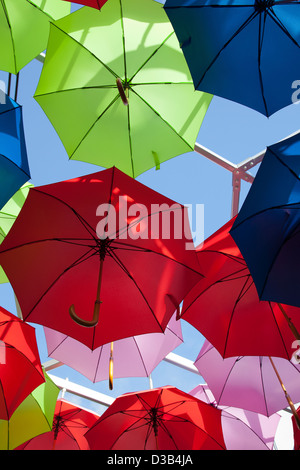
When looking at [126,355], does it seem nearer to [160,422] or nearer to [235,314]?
[160,422]

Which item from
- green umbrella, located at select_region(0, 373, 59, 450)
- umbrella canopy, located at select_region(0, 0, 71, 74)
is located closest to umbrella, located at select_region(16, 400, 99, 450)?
green umbrella, located at select_region(0, 373, 59, 450)

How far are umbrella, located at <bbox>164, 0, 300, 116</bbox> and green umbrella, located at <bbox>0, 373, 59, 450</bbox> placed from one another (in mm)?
4350

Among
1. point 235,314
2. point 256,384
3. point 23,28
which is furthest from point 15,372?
point 23,28

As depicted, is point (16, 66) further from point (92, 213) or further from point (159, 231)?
point (159, 231)

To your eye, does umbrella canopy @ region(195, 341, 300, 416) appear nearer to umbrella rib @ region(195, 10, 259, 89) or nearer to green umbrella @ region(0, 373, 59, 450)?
green umbrella @ region(0, 373, 59, 450)

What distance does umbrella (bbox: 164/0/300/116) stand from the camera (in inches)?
153

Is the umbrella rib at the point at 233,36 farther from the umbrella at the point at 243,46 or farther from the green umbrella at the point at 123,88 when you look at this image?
the green umbrella at the point at 123,88

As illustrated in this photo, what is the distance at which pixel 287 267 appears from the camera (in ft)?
11.8

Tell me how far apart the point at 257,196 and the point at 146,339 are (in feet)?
10.4

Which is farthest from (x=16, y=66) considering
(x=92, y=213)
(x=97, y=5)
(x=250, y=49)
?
(x=250, y=49)

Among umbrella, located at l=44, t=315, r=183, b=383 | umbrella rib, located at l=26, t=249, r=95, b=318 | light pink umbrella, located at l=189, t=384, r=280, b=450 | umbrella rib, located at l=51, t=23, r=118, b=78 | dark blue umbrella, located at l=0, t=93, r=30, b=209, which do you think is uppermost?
umbrella rib, located at l=51, t=23, r=118, b=78

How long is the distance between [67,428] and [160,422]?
1.78m

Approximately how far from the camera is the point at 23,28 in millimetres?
4812

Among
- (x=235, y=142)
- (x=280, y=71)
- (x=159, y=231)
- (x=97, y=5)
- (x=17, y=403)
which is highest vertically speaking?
(x=235, y=142)
